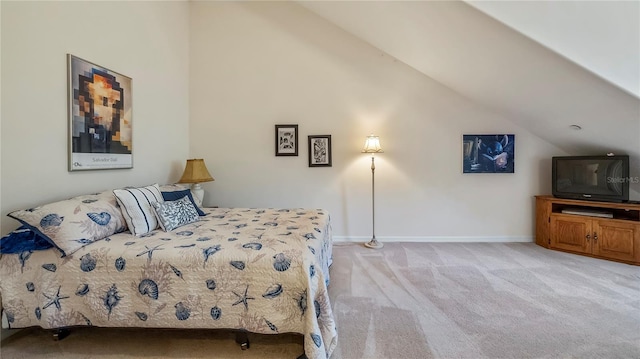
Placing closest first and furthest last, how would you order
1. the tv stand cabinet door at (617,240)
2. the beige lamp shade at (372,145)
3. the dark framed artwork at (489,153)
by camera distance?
the tv stand cabinet door at (617,240) → the beige lamp shade at (372,145) → the dark framed artwork at (489,153)

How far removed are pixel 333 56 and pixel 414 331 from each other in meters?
3.50

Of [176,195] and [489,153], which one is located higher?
[489,153]

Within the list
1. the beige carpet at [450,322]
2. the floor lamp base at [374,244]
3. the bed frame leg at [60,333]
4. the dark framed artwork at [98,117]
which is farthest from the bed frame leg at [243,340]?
the floor lamp base at [374,244]

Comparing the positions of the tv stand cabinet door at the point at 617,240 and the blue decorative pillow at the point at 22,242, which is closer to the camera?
the blue decorative pillow at the point at 22,242

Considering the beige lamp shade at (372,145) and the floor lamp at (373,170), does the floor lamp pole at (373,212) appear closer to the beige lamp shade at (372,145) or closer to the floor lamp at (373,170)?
the floor lamp at (373,170)

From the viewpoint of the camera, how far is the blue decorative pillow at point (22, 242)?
65.5 inches

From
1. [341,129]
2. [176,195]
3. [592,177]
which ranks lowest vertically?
[176,195]

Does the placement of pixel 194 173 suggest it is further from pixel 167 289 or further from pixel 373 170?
pixel 373 170

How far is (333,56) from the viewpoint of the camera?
12.7 feet

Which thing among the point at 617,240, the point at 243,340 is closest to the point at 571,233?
the point at 617,240

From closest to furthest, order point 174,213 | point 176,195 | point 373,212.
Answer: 1. point 174,213
2. point 176,195
3. point 373,212

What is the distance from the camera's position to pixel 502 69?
9.41ft

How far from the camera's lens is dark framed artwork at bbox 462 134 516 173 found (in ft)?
12.5

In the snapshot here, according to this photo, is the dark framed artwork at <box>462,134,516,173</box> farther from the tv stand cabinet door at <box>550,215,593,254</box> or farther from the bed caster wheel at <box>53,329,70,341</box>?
the bed caster wheel at <box>53,329,70,341</box>
